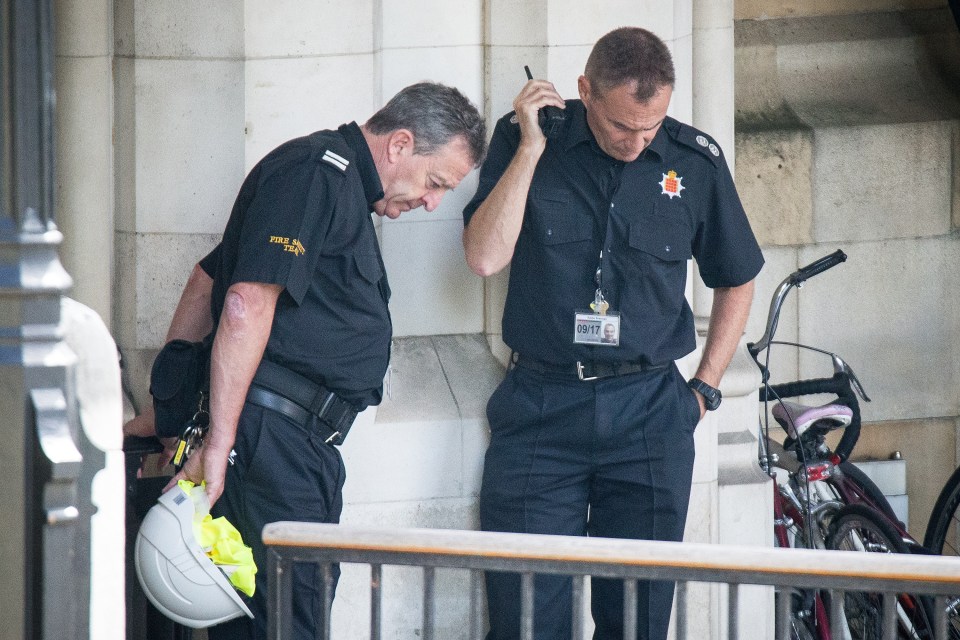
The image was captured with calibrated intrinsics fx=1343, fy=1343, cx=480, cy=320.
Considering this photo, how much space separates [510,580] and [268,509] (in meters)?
0.83

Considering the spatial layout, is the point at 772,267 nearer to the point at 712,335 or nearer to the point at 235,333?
the point at 712,335

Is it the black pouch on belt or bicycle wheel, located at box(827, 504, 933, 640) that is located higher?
the black pouch on belt

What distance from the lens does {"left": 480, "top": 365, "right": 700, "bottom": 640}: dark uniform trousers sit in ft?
12.6

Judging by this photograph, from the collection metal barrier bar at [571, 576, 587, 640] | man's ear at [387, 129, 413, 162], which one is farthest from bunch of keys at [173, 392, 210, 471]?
metal barrier bar at [571, 576, 587, 640]

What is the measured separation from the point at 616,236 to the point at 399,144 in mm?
732

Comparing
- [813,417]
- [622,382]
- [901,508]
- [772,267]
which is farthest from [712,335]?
[901,508]

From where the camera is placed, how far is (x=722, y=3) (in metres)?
4.69

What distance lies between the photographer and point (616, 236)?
387cm

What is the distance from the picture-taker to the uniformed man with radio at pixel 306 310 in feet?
10.8

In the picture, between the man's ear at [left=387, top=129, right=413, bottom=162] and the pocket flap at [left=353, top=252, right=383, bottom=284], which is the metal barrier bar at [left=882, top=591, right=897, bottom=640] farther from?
the man's ear at [left=387, top=129, right=413, bottom=162]

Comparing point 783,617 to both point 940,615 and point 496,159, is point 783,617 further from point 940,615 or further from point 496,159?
point 496,159

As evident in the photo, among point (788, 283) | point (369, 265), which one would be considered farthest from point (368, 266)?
point (788, 283)

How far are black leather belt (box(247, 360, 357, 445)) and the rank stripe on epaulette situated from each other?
54 centimetres

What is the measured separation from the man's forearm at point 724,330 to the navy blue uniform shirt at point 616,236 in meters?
0.12
